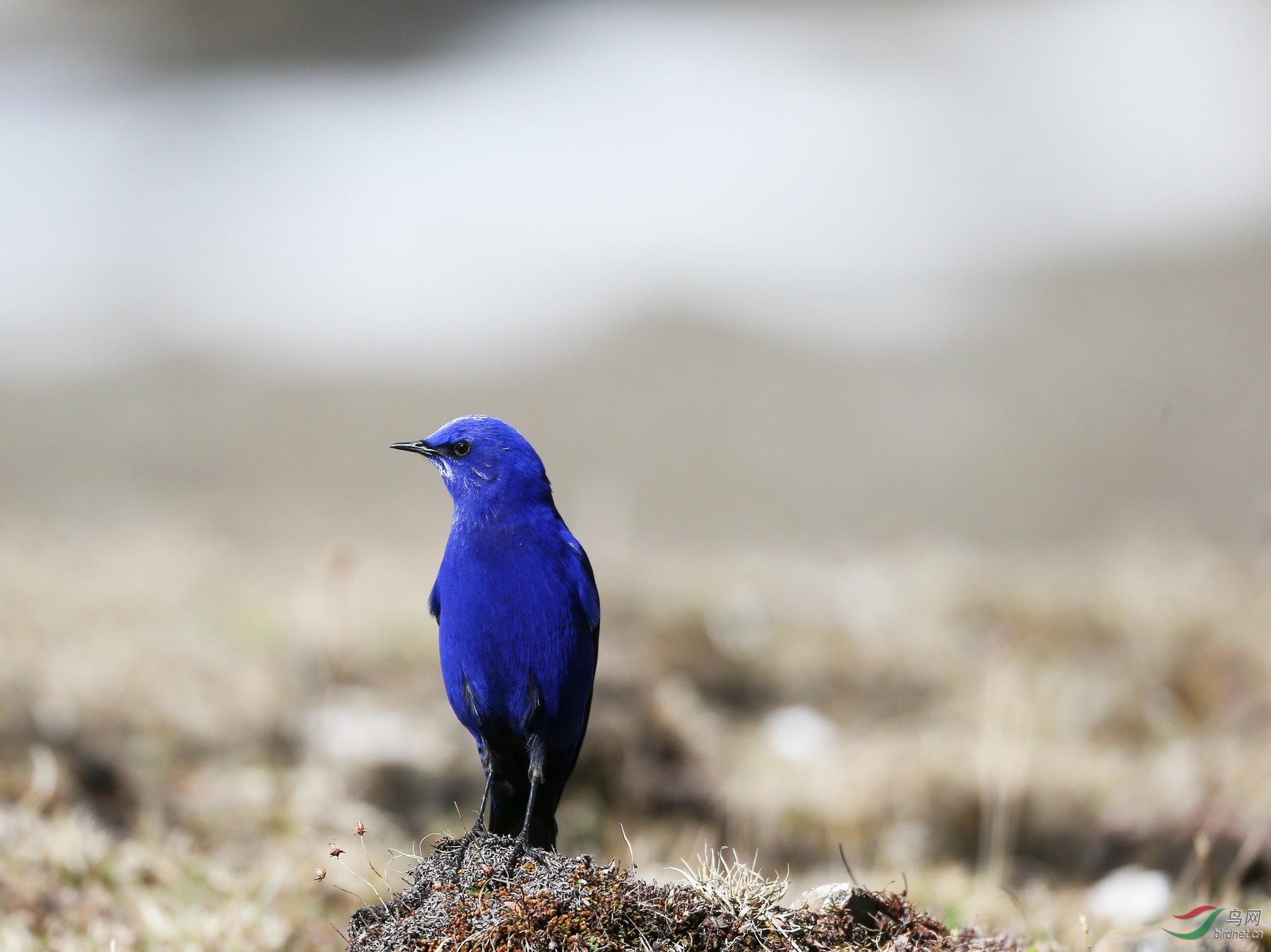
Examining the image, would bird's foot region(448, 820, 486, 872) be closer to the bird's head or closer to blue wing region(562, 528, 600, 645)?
blue wing region(562, 528, 600, 645)

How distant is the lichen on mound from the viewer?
7.76 ft

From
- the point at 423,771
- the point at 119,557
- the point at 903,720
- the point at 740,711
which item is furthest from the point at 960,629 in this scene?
the point at 119,557

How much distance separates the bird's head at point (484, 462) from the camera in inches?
113

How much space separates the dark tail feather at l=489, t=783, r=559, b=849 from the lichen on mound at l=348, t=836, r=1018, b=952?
Answer: 0.26 m

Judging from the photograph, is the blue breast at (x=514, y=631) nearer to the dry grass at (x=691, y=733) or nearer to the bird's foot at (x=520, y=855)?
the bird's foot at (x=520, y=855)

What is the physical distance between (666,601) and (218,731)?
134 inches

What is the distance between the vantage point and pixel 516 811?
10.0ft

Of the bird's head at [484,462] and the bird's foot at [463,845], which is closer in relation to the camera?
the bird's foot at [463,845]

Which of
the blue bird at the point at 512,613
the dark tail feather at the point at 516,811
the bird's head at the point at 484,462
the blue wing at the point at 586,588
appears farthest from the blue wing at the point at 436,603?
the dark tail feather at the point at 516,811

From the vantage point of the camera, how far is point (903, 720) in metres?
7.20

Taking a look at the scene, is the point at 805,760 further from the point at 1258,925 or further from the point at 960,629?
the point at 1258,925

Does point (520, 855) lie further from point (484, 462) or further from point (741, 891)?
point (484, 462)

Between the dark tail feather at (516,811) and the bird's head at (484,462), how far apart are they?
0.81 m

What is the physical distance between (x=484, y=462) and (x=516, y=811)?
0.98 m
